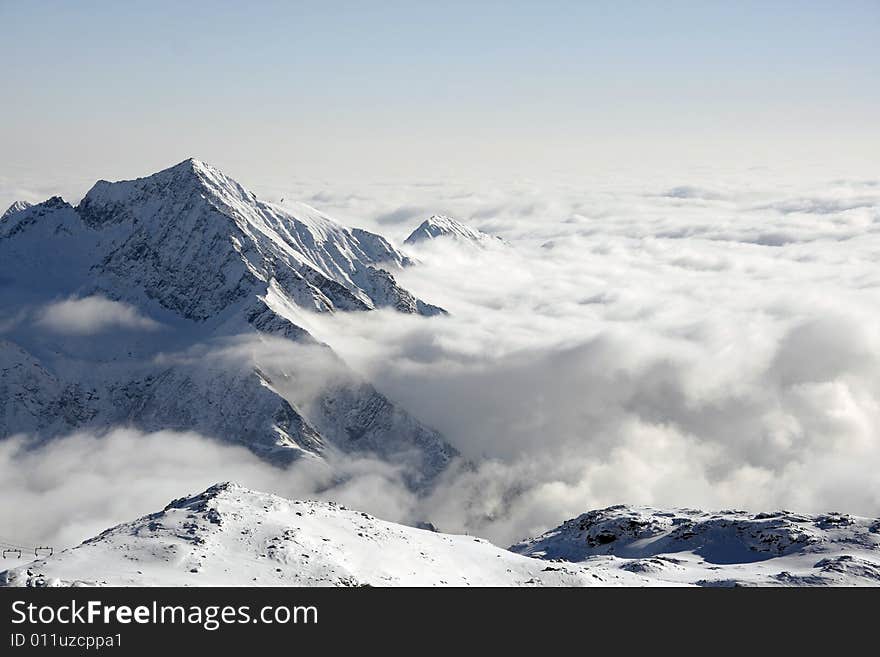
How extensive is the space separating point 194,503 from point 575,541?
7958 centimetres

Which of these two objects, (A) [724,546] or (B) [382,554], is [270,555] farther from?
(A) [724,546]

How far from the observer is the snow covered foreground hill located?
251 ft

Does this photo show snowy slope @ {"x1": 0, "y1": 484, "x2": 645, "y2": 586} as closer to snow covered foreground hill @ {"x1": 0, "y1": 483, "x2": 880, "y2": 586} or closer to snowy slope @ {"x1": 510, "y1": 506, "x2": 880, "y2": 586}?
snow covered foreground hill @ {"x1": 0, "y1": 483, "x2": 880, "y2": 586}

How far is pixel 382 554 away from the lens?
9244 cm

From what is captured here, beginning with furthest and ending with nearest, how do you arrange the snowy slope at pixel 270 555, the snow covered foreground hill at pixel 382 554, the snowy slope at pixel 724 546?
the snowy slope at pixel 724 546 < the snow covered foreground hill at pixel 382 554 < the snowy slope at pixel 270 555

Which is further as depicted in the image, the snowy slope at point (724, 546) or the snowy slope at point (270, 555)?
the snowy slope at point (724, 546)

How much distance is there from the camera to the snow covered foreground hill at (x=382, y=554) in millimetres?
76500

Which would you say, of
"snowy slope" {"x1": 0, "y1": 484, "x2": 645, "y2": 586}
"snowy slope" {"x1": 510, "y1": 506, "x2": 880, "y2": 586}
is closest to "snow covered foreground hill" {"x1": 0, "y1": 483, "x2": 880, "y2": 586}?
"snowy slope" {"x1": 0, "y1": 484, "x2": 645, "y2": 586}

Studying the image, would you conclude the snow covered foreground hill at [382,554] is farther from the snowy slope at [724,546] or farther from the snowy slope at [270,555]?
the snowy slope at [724,546]

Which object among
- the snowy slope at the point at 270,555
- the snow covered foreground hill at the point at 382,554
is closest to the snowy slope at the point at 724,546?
the snow covered foreground hill at the point at 382,554

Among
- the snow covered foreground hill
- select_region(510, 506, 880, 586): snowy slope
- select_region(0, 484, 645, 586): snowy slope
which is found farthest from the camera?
select_region(510, 506, 880, 586): snowy slope

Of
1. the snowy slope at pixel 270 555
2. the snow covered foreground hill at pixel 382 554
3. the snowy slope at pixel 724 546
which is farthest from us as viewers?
the snowy slope at pixel 724 546
